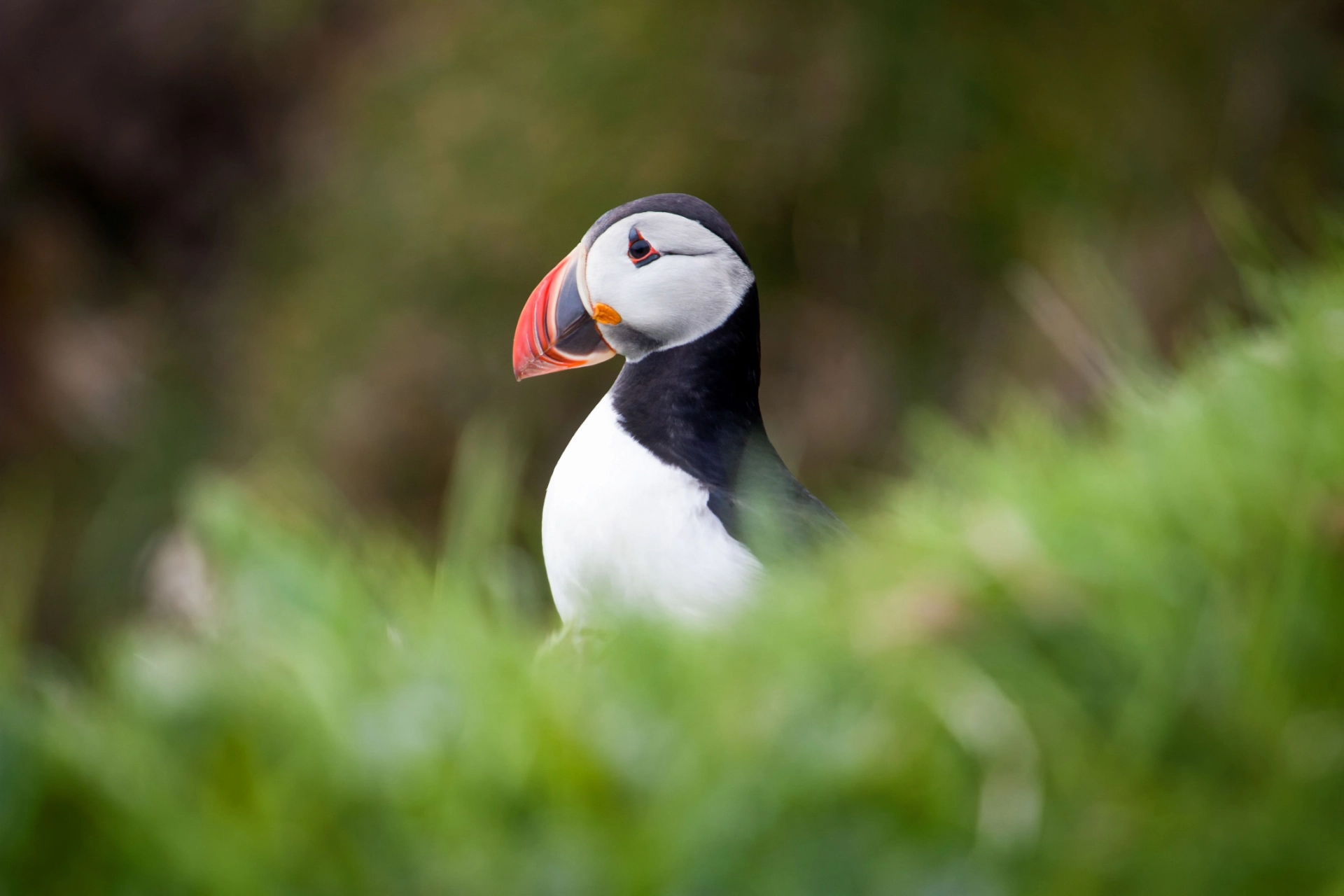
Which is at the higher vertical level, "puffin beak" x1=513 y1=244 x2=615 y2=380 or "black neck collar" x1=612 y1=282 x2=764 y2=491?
"puffin beak" x1=513 y1=244 x2=615 y2=380

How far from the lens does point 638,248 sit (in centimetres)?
136

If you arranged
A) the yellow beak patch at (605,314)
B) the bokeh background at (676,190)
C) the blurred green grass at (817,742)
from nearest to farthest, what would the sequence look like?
1. the blurred green grass at (817,742)
2. the yellow beak patch at (605,314)
3. the bokeh background at (676,190)

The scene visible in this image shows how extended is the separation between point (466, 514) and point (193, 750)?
0.64 ft

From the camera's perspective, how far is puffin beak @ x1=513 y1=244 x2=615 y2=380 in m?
1.33

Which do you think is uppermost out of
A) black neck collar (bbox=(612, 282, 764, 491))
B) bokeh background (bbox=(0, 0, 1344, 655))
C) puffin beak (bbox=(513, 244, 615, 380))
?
puffin beak (bbox=(513, 244, 615, 380))

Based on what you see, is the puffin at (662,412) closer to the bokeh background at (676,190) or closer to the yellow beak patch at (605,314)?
the yellow beak patch at (605,314)

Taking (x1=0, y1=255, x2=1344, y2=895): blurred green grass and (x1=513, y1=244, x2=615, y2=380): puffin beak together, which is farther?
(x1=513, y1=244, x2=615, y2=380): puffin beak

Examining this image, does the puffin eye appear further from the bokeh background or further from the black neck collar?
the bokeh background

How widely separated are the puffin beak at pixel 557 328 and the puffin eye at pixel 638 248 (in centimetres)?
5

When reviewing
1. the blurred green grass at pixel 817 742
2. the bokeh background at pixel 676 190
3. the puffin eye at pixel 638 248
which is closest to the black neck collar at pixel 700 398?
the puffin eye at pixel 638 248

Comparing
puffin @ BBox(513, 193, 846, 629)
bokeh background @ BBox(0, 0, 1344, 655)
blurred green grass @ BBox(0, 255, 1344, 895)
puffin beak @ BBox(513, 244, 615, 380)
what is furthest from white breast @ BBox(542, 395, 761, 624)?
bokeh background @ BBox(0, 0, 1344, 655)

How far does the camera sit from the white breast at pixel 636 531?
1.25 meters

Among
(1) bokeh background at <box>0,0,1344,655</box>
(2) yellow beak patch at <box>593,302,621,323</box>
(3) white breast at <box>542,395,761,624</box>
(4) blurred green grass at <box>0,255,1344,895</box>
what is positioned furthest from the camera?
(1) bokeh background at <box>0,0,1344,655</box>

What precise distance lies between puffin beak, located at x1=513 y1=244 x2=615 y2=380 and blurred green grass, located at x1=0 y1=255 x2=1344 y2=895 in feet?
2.32
